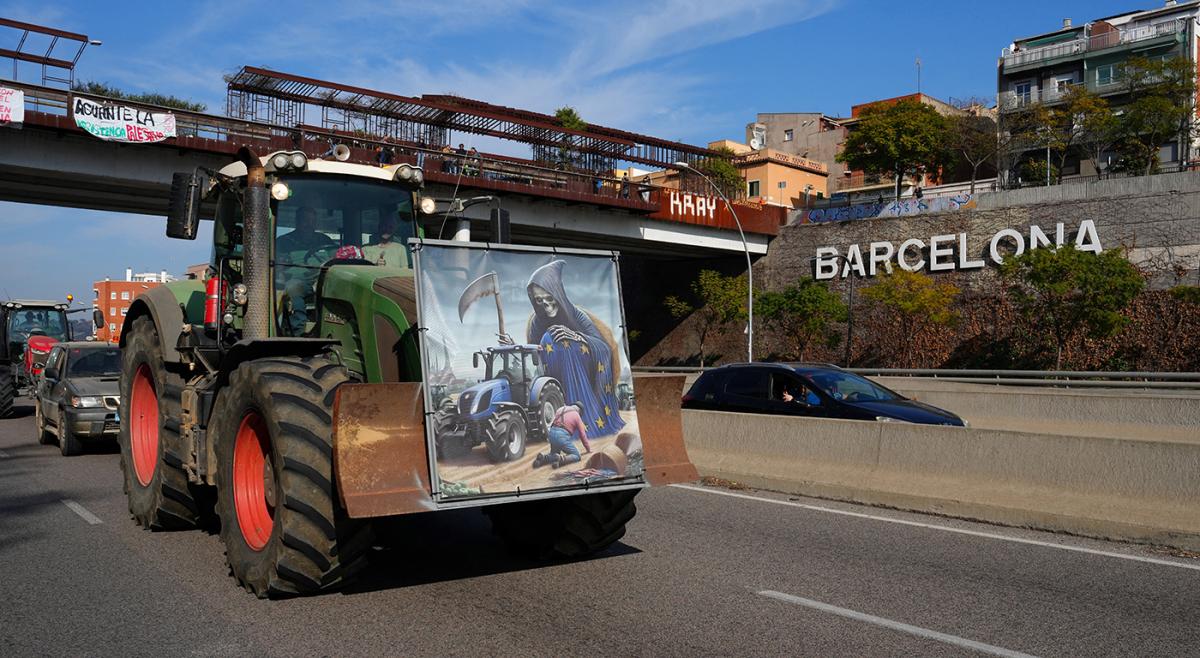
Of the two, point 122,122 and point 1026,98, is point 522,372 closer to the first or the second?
point 122,122

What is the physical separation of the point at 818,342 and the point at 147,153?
33618 millimetres

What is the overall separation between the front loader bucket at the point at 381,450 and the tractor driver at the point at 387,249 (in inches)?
78.1

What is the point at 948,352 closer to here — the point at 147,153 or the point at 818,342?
the point at 818,342

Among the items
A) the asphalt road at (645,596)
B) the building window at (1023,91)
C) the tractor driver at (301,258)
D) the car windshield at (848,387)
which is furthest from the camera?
the building window at (1023,91)

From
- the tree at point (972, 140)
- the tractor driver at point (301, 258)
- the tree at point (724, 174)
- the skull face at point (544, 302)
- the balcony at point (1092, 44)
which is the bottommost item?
the skull face at point (544, 302)

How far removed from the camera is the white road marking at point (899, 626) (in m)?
5.70

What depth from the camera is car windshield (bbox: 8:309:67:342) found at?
31.2m

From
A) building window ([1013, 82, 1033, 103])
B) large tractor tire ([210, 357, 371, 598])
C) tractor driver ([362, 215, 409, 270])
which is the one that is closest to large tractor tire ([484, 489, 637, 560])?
large tractor tire ([210, 357, 371, 598])

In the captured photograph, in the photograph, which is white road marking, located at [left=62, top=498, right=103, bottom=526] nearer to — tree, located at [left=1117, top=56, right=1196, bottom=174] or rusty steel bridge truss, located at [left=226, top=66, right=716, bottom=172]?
rusty steel bridge truss, located at [left=226, top=66, right=716, bottom=172]

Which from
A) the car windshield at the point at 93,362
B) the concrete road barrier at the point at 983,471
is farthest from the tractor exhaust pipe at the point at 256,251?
the car windshield at the point at 93,362

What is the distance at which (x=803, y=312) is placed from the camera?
5094 cm

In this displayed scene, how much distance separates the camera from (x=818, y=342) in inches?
2062

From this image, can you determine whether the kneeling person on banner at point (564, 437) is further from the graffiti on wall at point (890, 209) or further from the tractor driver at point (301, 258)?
the graffiti on wall at point (890, 209)

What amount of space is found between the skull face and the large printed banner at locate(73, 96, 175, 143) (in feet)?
89.9
